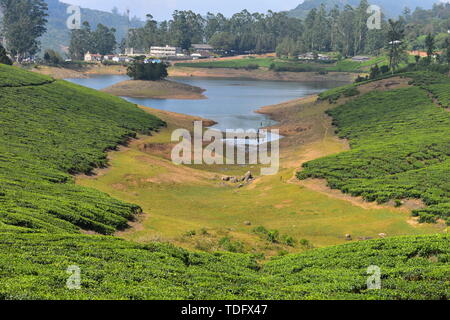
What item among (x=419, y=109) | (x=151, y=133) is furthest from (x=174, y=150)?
(x=419, y=109)

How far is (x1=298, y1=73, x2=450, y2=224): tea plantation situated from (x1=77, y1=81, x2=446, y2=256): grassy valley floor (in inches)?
92.4

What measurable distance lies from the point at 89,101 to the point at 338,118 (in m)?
52.4

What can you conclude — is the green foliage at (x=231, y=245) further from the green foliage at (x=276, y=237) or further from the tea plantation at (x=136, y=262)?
the green foliage at (x=276, y=237)

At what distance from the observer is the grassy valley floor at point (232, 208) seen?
3906 cm

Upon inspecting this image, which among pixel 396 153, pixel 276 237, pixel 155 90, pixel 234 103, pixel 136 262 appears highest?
pixel 155 90

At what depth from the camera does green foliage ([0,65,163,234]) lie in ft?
119

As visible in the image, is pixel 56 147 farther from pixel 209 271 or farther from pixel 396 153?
pixel 396 153

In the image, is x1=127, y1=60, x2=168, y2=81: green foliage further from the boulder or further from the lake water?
the boulder

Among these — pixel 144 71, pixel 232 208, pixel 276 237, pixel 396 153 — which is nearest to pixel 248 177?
pixel 232 208

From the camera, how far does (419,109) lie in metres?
96.6

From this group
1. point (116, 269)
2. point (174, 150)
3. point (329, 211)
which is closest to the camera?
point (116, 269)

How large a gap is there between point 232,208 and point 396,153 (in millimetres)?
25758

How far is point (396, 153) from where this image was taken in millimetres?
63375
